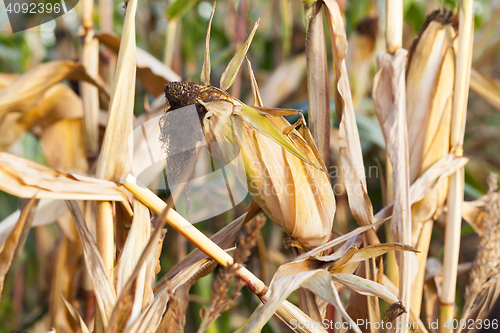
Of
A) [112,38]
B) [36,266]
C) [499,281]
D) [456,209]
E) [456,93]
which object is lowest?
[36,266]

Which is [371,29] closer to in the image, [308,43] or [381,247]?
[308,43]

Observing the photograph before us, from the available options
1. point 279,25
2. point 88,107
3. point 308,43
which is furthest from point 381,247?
point 279,25

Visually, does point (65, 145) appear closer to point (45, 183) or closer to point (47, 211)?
point (47, 211)

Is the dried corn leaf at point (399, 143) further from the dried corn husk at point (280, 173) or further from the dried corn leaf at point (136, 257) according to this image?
the dried corn leaf at point (136, 257)

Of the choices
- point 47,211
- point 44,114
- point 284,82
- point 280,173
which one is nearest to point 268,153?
point 280,173

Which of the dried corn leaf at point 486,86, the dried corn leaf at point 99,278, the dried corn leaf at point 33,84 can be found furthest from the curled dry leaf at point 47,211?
the dried corn leaf at point 486,86

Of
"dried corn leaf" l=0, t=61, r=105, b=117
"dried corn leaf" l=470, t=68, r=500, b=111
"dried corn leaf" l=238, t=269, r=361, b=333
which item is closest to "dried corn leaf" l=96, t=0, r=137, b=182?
"dried corn leaf" l=238, t=269, r=361, b=333
